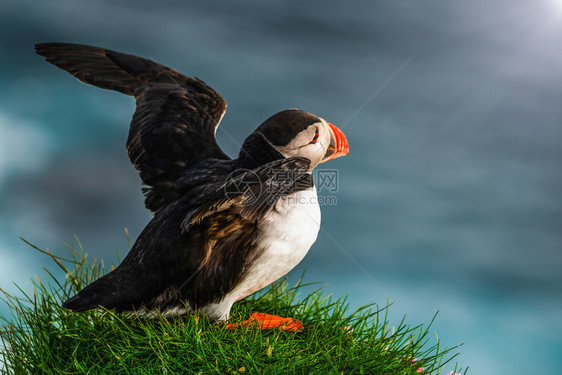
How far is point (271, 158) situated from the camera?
9.54 feet

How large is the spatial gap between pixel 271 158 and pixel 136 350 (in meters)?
1.19

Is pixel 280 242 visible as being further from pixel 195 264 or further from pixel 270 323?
pixel 270 323

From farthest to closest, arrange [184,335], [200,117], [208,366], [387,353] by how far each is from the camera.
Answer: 1. [200,117]
2. [387,353]
3. [184,335]
4. [208,366]

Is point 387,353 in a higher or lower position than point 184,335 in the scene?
higher

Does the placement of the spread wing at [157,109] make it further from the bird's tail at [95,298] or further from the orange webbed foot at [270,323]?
the orange webbed foot at [270,323]

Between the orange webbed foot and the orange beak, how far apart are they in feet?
3.13

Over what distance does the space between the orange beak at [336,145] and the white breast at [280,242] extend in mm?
419

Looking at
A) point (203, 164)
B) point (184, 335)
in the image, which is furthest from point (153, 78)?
point (184, 335)

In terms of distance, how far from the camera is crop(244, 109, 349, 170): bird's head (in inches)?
114

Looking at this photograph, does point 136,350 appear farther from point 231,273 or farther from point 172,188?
point 172,188

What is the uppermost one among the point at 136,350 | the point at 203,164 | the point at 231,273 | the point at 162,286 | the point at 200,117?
the point at 200,117

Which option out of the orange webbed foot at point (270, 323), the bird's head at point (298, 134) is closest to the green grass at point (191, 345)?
the orange webbed foot at point (270, 323)

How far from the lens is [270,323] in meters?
3.00

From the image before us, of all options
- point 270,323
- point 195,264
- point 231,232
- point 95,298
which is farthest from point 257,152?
point 95,298
